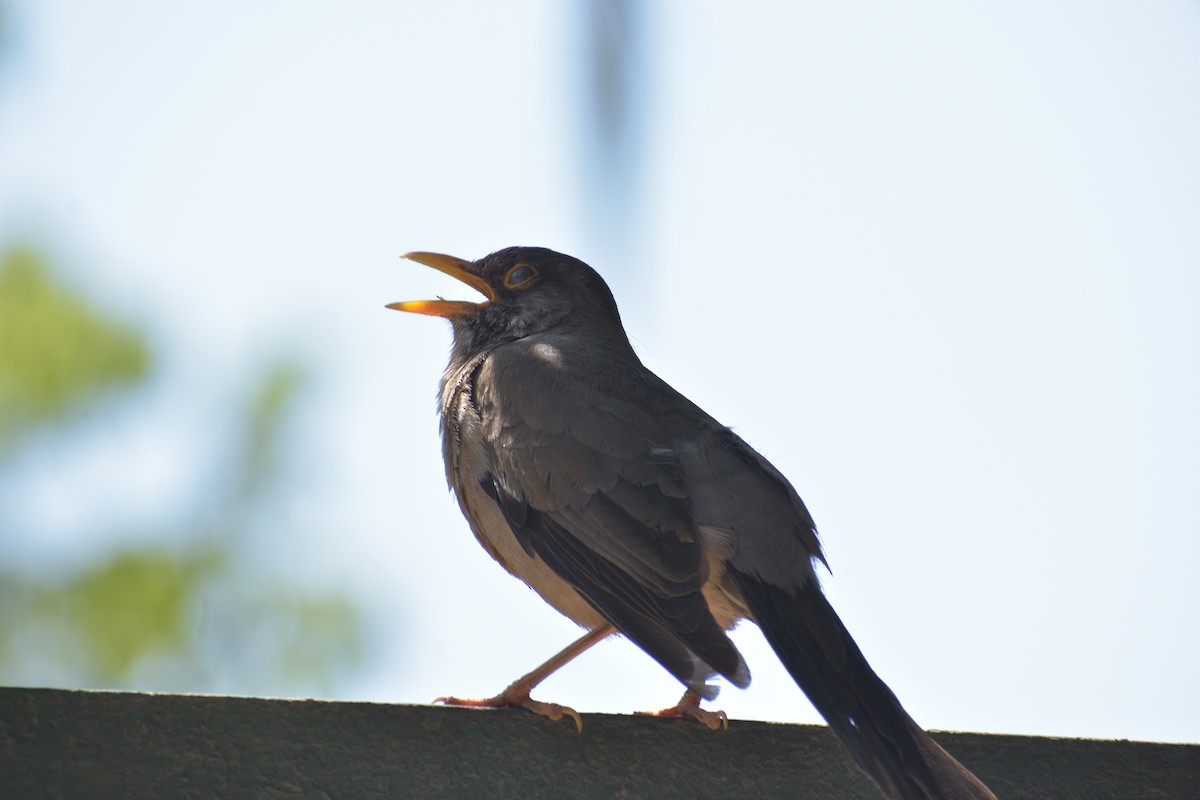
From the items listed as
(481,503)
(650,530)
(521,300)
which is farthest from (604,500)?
(521,300)

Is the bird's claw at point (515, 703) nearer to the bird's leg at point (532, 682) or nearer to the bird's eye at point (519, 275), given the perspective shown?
the bird's leg at point (532, 682)

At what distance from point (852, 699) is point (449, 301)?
265cm

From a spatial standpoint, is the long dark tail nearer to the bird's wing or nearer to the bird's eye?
the bird's wing

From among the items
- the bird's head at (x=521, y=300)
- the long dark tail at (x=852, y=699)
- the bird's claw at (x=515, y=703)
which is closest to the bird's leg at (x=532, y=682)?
the bird's claw at (x=515, y=703)

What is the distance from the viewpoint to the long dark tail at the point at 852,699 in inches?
112

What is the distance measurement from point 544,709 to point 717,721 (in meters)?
0.41

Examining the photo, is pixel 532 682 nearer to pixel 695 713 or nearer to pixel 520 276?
pixel 695 713

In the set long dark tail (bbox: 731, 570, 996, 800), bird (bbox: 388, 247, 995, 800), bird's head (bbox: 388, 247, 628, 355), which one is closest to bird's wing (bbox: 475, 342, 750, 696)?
bird (bbox: 388, 247, 995, 800)

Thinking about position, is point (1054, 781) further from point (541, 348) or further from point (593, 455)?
point (541, 348)

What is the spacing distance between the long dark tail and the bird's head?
1.79 m

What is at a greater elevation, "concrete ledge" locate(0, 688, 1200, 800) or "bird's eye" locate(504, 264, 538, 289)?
"bird's eye" locate(504, 264, 538, 289)

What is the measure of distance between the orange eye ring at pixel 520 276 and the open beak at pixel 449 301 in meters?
0.08

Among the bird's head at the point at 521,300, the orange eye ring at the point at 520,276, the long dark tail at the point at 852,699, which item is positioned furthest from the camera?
the orange eye ring at the point at 520,276

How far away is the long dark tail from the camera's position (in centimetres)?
286
